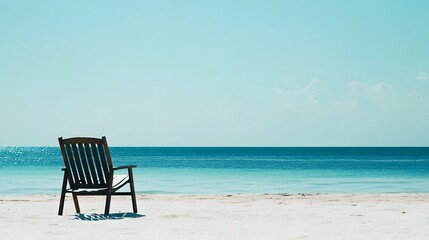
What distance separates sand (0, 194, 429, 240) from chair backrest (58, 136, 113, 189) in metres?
0.39

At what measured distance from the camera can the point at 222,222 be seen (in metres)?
6.39

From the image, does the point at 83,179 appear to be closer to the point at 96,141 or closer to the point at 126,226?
the point at 96,141

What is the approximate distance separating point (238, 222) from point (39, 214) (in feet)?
7.94

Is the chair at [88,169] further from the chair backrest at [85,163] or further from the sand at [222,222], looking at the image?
the sand at [222,222]

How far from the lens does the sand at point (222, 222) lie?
5445 mm

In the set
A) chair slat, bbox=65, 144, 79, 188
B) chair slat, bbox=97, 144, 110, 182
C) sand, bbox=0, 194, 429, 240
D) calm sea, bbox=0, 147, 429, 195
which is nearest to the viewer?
sand, bbox=0, 194, 429, 240

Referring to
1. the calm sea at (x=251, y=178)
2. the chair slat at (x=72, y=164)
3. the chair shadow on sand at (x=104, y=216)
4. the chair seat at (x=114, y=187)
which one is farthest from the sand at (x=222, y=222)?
the calm sea at (x=251, y=178)

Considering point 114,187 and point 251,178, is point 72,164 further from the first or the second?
point 251,178

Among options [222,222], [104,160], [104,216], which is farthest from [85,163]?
[222,222]

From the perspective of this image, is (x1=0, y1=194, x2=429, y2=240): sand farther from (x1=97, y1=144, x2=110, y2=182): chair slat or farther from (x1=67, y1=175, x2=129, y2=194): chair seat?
(x1=97, y1=144, x2=110, y2=182): chair slat

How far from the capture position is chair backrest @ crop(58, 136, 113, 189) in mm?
6828

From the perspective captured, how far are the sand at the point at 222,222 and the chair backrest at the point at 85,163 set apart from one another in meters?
0.39

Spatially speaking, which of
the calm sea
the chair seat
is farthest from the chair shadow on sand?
the calm sea

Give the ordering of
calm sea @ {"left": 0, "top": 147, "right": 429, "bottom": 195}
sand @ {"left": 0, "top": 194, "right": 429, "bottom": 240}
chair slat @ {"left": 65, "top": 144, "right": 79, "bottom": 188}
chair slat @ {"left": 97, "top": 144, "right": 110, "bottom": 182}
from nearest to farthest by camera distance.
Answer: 1. sand @ {"left": 0, "top": 194, "right": 429, "bottom": 240}
2. chair slat @ {"left": 97, "top": 144, "right": 110, "bottom": 182}
3. chair slat @ {"left": 65, "top": 144, "right": 79, "bottom": 188}
4. calm sea @ {"left": 0, "top": 147, "right": 429, "bottom": 195}
